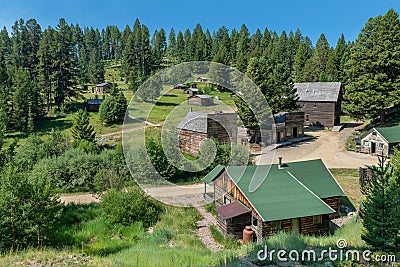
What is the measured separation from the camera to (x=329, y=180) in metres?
17.9

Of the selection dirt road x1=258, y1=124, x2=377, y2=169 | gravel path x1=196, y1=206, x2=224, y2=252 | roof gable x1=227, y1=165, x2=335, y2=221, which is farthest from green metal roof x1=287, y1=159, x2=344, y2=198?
dirt road x1=258, y1=124, x2=377, y2=169

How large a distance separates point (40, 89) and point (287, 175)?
1628 inches

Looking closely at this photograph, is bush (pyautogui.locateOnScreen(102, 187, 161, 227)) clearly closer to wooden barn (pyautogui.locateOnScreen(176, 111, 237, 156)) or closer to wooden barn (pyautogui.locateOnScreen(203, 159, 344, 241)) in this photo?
wooden barn (pyautogui.locateOnScreen(203, 159, 344, 241))

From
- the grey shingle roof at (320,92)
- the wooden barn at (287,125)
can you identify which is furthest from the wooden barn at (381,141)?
the grey shingle roof at (320,92)

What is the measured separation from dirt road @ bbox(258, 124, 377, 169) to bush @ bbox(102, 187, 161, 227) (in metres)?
14.0

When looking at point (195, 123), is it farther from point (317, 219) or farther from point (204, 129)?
point (317, 219)

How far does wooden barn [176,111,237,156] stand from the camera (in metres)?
29.9

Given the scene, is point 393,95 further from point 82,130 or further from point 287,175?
point 82,130

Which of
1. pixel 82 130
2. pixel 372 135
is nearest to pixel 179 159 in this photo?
pixel 82 130

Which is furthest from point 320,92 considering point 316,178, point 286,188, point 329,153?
point 286,188

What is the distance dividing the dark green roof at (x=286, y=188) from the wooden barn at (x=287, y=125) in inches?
655

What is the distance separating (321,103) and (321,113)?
4.21 ft

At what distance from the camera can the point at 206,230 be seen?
53.6ft

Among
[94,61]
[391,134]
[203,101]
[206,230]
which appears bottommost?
[206,230]
